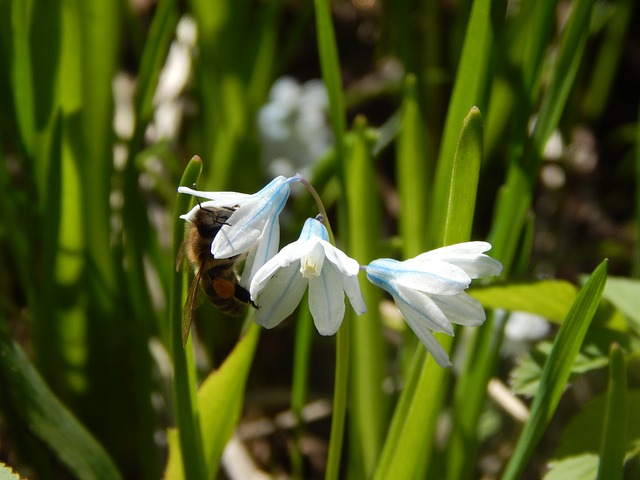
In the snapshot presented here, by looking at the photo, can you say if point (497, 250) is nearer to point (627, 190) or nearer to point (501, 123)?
point (501, 123)

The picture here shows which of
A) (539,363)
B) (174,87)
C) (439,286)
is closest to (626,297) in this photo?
(539,363)

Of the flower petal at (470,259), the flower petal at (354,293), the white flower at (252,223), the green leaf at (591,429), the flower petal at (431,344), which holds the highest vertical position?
the white flower at (252,223)

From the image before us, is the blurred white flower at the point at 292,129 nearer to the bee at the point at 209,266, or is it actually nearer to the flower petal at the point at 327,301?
the bee at the point at 209,266

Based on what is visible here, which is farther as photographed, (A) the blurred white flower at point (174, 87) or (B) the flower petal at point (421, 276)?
(A) the blurred white flower at point (174, 87)

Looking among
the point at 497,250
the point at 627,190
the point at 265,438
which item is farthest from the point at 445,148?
the point at 627,190

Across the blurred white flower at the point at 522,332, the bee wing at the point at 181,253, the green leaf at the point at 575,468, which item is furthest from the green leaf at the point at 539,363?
the blurred white flower at the point at 522,332

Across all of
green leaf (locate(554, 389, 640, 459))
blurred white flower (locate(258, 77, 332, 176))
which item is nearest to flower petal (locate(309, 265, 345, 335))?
green leaf (locate(554, 389, 640, 459))

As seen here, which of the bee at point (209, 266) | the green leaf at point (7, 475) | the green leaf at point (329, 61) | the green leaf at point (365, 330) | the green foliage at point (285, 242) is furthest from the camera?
the green leaf at point (365, 330)
